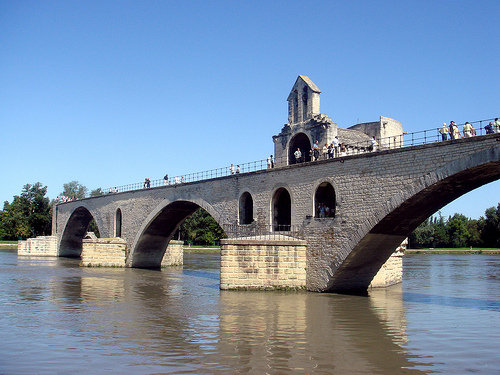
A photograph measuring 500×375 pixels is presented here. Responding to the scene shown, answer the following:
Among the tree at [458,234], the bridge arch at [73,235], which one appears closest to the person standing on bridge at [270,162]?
the bridge arch at [73,235]

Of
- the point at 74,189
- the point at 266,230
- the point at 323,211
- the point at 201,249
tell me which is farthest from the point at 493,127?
the point at 74,189

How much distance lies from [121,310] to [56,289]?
24.0 feet

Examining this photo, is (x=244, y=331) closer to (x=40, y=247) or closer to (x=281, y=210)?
(x=281, y=210)

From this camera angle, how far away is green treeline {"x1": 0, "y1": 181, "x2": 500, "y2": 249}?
70.1 meters

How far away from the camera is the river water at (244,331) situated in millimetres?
9633

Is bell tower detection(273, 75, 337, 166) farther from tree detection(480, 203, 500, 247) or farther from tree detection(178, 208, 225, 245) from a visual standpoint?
tree detection(480, 203, 500, 247)

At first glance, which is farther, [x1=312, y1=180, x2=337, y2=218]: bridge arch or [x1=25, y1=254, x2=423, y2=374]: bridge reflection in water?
[x1=312, y1=180, x2=337, y2=218]: bridge arch

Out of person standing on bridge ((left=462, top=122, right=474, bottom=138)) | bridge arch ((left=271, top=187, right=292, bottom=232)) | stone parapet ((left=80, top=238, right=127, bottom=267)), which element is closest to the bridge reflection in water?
bridge arch ((left=271, top=187, right=292, bottom=232))

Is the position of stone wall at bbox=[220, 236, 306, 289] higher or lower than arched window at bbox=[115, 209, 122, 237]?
lower

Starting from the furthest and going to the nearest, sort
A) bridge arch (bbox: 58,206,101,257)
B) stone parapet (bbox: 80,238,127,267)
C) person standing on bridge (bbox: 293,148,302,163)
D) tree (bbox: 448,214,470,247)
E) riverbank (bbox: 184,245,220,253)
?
tree (bbox: 448,214,470,247), riverbank (bbox: 184,245,220,253), bridge arch (bbox: 58,206,101,257), stone parapet (bbox: 80,238,127,267), person standing on bridge (bbox: 293,148,302,163)

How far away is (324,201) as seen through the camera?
22875 mm

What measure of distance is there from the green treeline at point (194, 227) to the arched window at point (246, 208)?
42.6 m

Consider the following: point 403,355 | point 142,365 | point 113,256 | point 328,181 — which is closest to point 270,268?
point 328,181

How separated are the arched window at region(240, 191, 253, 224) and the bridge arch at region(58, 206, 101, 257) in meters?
29.7
